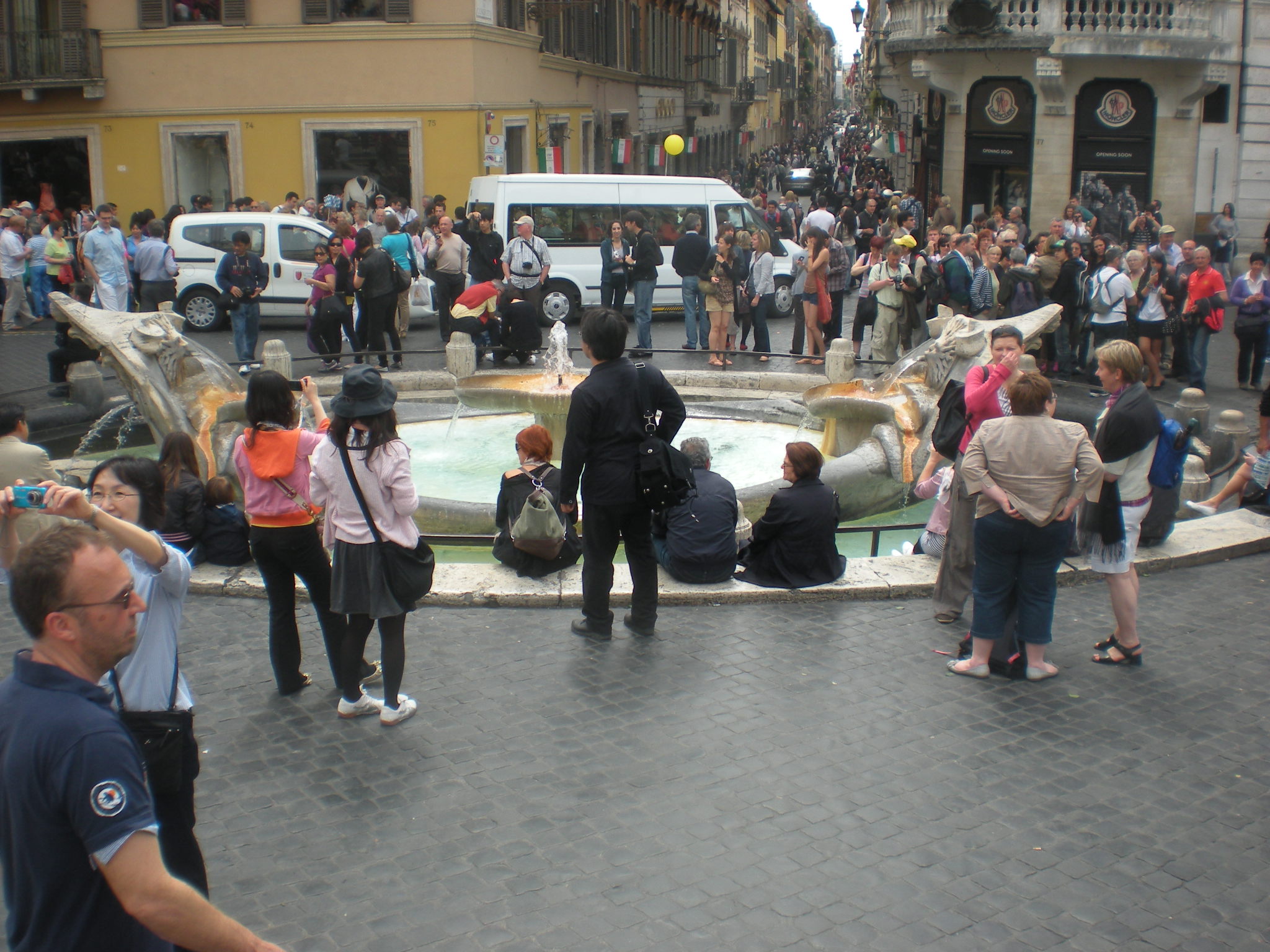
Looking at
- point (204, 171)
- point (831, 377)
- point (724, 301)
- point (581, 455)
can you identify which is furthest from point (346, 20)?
point (581, 455)

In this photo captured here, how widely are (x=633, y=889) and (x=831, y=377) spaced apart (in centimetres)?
896

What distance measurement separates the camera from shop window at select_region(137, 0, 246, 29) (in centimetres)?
2477

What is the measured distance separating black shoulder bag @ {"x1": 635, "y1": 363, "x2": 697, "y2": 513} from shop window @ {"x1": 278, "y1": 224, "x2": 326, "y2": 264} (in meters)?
13.3

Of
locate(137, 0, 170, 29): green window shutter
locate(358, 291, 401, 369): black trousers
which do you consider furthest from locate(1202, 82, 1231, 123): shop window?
locate(137, 0, 170, 29): green window shutter

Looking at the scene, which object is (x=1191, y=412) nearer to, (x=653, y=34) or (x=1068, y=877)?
(x=1068, y=877)

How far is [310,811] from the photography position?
480 centimetres

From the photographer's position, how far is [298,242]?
18484 millimetres

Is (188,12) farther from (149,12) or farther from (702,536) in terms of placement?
(702,536)

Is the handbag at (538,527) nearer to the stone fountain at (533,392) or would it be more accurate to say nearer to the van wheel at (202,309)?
the stone fountain at (533,392)

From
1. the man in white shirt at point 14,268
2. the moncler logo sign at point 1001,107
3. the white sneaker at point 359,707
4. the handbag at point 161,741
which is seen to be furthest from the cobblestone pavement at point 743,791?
the moncler logo sign at point 1001,107

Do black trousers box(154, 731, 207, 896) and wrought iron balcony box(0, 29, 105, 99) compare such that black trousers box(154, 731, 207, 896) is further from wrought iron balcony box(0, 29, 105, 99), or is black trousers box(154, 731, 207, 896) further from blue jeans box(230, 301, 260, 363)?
wrought iron balcony box(0, 29, 105, 99)

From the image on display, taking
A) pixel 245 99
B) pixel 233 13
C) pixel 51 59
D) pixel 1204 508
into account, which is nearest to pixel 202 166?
pixel 245 99

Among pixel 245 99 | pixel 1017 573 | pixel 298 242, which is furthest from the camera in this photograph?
pixel 245 99

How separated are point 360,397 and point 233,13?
22402mm
